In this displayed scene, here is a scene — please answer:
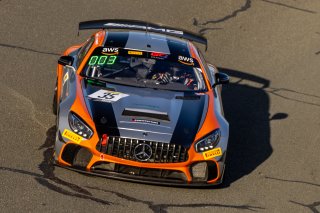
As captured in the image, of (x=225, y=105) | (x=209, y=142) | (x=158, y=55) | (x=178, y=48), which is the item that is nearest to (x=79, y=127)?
(x=209, y=142)

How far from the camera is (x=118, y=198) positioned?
9852 mm

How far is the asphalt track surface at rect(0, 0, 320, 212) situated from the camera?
32.8ft

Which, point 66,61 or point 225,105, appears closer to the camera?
point 66,61

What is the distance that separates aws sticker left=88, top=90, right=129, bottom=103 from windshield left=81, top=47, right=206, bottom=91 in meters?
0.43

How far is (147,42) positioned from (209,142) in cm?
248

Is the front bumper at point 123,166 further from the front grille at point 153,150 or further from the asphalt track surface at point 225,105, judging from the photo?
the asphalt track surface at point 225,105

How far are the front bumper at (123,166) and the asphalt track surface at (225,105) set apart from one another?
161 millimetres

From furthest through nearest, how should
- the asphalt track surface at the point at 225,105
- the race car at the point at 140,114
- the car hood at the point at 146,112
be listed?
the car hood at the point at 146,112 → the race car at the point at 140,114 → the asphalt track surface at the point at 225,105

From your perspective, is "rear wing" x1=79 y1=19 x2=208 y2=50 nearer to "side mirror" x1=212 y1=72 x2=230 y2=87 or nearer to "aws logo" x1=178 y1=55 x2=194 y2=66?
"aws logo" x1=178 y1=55 x2=194 y2=66

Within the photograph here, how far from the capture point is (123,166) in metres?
10.1

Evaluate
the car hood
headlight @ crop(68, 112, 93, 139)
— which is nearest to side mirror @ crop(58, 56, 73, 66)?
the car hood

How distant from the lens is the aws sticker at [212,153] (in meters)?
10.4

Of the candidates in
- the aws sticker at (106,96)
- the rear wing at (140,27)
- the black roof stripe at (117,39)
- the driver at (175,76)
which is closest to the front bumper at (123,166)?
the aws sticker at (106,96)

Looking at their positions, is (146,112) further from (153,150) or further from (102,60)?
(102,60)
